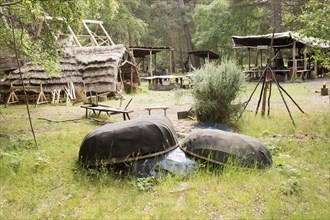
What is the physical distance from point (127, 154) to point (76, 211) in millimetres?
1339

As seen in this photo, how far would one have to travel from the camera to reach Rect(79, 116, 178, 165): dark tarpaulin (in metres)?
4.97

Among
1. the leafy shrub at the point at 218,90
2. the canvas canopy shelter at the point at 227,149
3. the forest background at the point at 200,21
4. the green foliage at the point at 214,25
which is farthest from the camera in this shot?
the green foliage at the point at 214,25

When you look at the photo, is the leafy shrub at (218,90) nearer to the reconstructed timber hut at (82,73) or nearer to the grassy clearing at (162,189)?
the grassy clearing at (162,189)

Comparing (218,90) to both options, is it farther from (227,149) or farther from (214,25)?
(214,25)

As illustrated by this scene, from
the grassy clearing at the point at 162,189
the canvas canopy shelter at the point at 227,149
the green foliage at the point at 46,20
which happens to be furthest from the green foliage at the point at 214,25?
the canvas canopy shelter at the point at 227,149

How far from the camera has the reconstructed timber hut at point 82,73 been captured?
1450 centimetres

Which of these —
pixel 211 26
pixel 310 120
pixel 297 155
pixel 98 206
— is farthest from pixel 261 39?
pixel 98 206

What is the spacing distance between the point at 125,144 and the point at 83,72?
12066 mm

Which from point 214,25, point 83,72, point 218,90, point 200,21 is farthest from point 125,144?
point 200,21

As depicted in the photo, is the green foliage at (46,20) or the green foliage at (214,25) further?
the green foliage at (214,25)

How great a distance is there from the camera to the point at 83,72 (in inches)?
634

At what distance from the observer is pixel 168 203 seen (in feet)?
13.0

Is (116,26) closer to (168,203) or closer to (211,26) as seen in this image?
(211,26)

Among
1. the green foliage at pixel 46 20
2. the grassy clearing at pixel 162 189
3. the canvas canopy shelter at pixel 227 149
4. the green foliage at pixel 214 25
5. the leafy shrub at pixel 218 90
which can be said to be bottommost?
the grassy clearing at pixel 162 189
